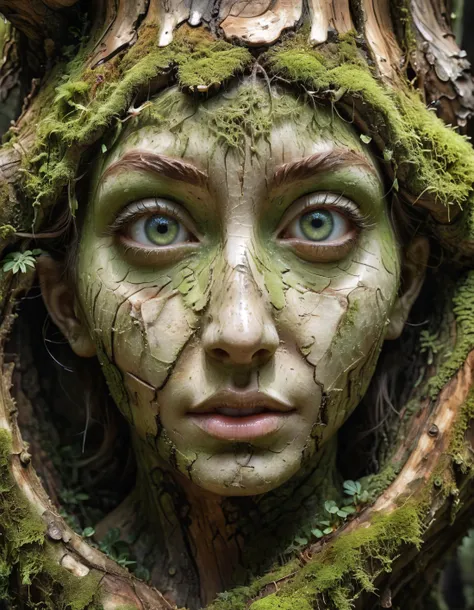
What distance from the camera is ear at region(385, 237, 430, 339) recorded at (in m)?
2.01

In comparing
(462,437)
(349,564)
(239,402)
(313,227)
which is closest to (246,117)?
(313,227)

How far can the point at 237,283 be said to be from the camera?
166 cm

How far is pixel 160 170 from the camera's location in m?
1.74

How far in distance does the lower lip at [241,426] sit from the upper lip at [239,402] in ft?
0.07

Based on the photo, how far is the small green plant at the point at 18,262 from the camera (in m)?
1.86

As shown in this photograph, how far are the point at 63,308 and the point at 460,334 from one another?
3.25 feet

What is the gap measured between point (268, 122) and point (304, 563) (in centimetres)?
98

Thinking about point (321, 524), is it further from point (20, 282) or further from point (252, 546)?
point (20, 282)

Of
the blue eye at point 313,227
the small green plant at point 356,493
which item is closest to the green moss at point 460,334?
the small green plant at point 356,493

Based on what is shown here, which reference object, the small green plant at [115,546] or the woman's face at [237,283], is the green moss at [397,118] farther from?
the small green plant at [115,546]

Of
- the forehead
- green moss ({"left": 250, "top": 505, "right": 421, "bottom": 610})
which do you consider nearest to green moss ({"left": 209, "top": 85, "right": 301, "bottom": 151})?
the forehead

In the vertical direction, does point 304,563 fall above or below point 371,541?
below

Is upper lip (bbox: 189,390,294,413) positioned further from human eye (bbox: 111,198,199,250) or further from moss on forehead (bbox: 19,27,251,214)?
moss on forehead (bbox: 19,27,251,214)

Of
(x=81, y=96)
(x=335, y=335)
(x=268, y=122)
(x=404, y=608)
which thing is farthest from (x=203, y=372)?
(x=404, y=608)
